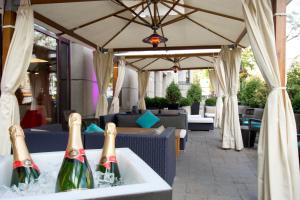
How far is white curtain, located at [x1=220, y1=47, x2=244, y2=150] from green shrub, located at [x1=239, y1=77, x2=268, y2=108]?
151 inches

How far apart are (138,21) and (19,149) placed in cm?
471

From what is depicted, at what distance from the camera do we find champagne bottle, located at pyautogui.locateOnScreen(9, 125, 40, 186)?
38.4 inches

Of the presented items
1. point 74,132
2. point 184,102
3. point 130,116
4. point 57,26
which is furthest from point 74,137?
point 184,102

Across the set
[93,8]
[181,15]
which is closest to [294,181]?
[181,15]

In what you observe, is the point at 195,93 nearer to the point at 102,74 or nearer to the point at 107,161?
the point at 102,74

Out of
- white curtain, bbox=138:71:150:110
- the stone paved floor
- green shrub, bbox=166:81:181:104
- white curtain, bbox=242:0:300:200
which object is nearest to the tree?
→ green shrub, bbox=166:81:181:104

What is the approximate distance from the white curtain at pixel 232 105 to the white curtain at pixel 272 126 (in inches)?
127

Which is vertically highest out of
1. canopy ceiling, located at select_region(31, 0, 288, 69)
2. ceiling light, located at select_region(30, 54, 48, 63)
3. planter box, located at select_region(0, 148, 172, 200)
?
canopy ceiling, located at select_region(31, 0, 288, 69)

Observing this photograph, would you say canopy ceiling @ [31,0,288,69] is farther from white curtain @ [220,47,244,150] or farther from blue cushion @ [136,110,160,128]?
A: blue cushion @ [136,110,160,128]

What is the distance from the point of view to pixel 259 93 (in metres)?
9.81

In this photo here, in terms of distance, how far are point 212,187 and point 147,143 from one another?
130 centimetres

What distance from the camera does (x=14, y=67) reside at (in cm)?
328

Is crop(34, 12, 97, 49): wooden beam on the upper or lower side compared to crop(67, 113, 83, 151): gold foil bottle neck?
upper

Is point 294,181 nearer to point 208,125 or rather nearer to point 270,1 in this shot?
point 270,1
